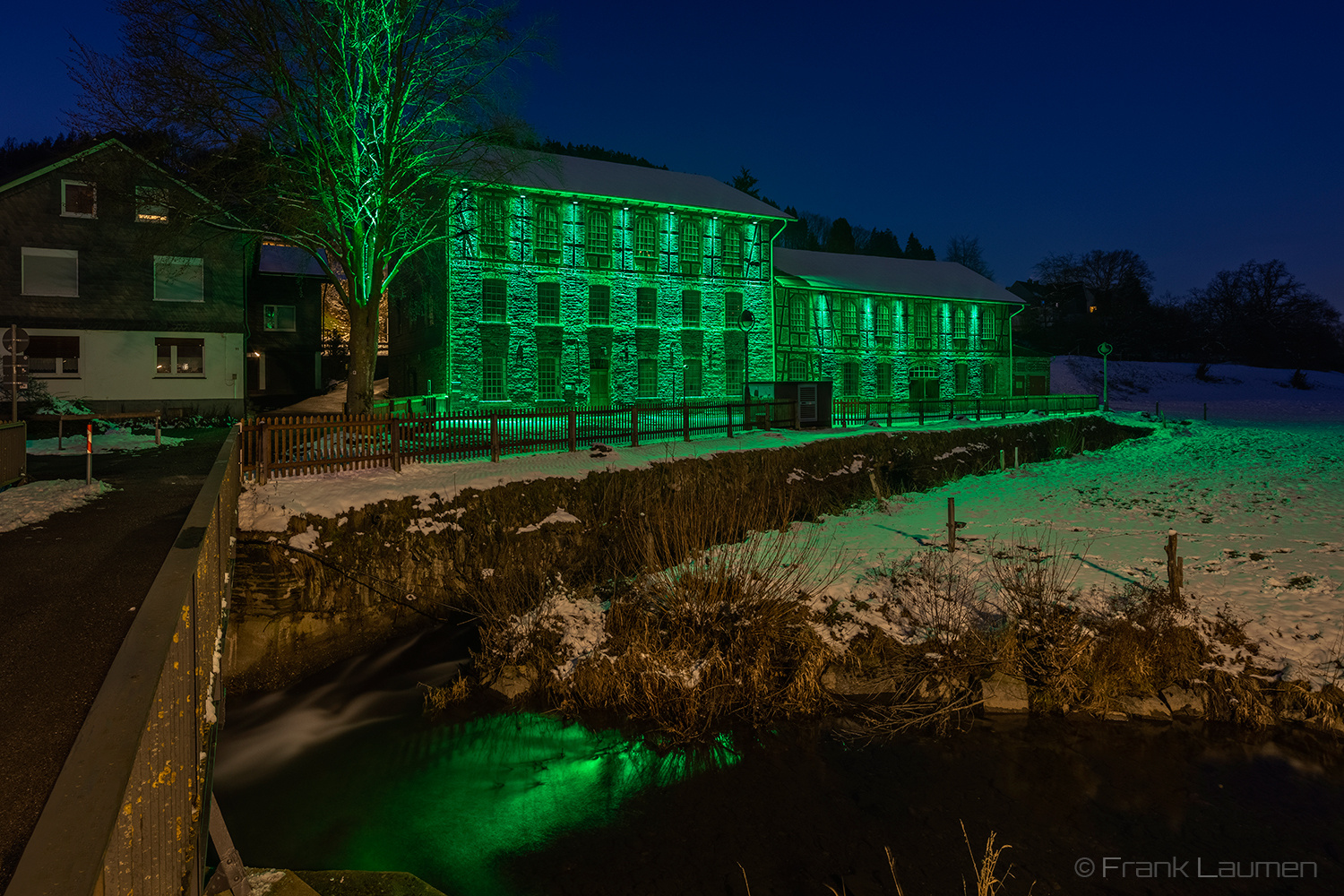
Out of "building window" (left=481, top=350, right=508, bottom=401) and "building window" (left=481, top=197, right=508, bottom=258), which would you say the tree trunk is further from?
"building window" (left=481, top=197, right=508, bottom=258)

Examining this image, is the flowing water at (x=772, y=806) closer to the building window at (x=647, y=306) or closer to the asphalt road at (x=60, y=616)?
the asphalt road at (x=60, y=616)

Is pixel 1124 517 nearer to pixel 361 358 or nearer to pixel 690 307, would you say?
pixel 361 358

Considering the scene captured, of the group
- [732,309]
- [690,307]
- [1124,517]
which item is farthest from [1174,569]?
[732,309]

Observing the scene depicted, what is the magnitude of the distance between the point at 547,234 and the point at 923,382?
23.5 m

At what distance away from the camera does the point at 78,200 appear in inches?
1044

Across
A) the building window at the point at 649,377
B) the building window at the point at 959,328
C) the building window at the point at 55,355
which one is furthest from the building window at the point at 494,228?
the building window at the point at 959,328

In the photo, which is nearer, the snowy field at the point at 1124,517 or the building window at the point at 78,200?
the snowy field at the point at 1124,517

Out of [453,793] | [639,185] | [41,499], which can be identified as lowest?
[453,793]

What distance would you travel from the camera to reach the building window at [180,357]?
27938mm

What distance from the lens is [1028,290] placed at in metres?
72.7

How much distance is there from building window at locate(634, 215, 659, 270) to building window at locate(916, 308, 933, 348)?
17.6 m

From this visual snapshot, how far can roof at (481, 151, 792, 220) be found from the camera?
32.3m

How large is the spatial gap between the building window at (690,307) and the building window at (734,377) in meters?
2.59

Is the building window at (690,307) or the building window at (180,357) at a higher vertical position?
the building window at (690,307)
